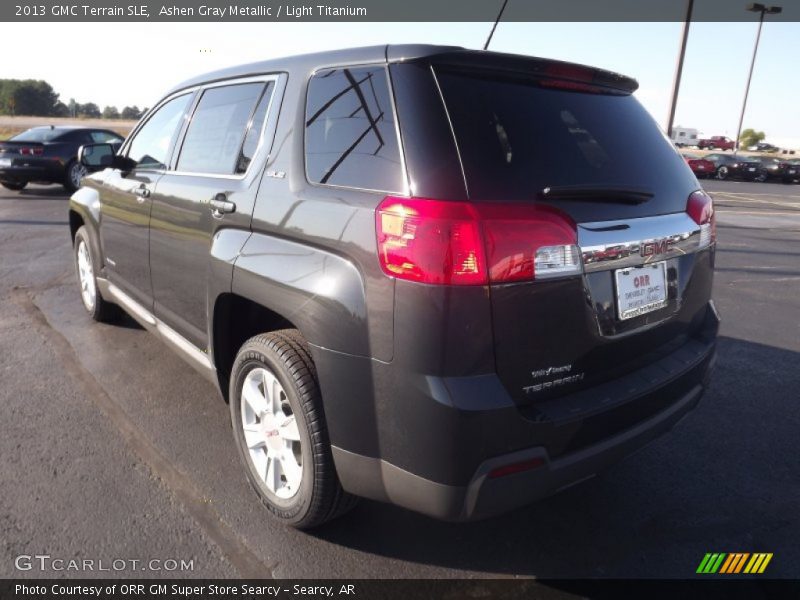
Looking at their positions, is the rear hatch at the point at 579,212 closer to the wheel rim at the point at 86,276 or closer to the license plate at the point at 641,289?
the license plate at the point at 641,289

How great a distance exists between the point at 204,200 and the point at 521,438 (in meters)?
1.93

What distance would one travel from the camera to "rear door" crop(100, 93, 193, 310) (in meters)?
3.71

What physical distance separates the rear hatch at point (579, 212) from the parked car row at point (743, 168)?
33.6 m

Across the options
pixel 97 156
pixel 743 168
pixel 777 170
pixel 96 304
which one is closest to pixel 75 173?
pixel 96 304

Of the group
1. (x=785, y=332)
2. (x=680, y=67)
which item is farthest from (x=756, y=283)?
(x=680, y=67)

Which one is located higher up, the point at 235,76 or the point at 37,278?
the point at 235,76

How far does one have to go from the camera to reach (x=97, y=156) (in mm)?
4297

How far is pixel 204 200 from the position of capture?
299 centimetres

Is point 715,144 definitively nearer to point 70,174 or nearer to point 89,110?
point 70,174

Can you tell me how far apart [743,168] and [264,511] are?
3610cm

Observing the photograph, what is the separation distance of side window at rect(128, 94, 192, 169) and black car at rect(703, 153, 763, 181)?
3446 centimetres

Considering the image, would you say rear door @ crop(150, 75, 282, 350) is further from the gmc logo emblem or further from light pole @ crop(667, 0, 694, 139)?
light pole @ crop(667, 0, 694, 139)

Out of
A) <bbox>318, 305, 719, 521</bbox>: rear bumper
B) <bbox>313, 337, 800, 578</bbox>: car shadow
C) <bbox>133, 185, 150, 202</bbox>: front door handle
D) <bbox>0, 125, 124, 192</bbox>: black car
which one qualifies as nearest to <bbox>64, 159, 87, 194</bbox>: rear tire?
<bbox>0, 125, 124, 192</bbox>: black car

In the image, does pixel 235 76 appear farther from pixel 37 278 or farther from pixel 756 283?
pixel 756 283
